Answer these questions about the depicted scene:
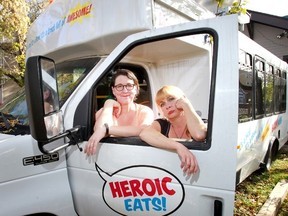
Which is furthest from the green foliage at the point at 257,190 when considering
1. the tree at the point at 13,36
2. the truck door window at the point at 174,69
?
the tree at the point at 13,36

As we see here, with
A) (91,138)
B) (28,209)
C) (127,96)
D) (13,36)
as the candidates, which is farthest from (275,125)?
(13,36)

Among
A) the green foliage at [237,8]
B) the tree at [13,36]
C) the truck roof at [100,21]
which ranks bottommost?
the truck roof at [100,21]

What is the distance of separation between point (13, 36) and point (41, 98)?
1276cm

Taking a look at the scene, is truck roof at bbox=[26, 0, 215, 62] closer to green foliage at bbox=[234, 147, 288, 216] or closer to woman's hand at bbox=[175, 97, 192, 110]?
woman's hand at bbox=[175, 97, 192, 110]

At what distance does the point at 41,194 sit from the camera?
2051mm

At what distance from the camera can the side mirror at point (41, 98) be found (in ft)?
5.42

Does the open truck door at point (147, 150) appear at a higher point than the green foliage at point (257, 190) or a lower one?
higher

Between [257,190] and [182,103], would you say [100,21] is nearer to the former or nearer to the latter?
[182,103]

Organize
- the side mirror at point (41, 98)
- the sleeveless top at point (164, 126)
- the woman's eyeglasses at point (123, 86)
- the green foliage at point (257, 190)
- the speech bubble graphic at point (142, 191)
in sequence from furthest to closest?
the green foliage at point (257, 190)
the woman's eyeglasses at point (123, 86)
the sleeveless top at point (164, 126)
the speech bubble graphic at point (142, 191)
the side mirror at point (41, 98)

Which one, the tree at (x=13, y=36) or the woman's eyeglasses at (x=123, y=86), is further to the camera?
the tree at (x=13, y=36)

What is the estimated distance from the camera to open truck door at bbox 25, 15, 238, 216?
1703 mm

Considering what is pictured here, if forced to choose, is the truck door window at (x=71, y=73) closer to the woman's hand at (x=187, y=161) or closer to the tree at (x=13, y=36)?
the woman's hand at (x=187, y=161)

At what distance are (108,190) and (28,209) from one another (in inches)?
22.6

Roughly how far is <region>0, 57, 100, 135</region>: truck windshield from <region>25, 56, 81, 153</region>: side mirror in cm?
38
